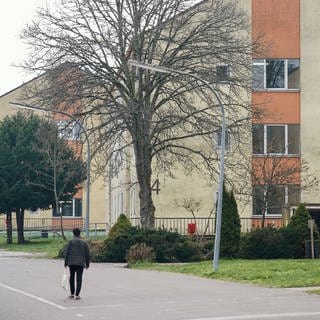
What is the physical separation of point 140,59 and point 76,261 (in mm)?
18349

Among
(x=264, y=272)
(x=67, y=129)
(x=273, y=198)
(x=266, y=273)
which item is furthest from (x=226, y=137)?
(x=266, y=273)

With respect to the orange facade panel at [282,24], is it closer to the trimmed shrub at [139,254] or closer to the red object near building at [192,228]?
the red object near building at [192,228]

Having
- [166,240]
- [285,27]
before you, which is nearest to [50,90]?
[166,240]

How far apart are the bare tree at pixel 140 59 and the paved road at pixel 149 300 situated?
10.0 meters

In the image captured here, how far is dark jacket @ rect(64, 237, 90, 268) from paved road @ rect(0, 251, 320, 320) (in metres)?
0.83

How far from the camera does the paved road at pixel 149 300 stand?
50.6ft

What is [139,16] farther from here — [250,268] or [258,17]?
[250,268]

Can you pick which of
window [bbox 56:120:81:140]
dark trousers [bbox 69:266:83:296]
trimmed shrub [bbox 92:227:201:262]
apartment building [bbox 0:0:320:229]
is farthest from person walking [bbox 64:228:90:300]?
apartment building [bbox 0:0:320:229]

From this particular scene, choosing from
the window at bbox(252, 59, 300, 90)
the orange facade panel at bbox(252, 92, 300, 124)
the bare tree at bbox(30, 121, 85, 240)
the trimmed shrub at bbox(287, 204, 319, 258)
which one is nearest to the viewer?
the trimmed shrub at bbox(287, 204, 319, 258)

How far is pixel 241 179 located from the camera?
41.5m

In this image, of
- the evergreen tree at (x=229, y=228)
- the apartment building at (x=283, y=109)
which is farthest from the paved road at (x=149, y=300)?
the apartment building at (x=283, y=109)

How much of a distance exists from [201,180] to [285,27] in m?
9.16

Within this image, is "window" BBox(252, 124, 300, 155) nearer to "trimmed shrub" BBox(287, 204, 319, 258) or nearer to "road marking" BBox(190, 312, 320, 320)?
"trimmed shrub" BBox(287, 204, 319, 258)

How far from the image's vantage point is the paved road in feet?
50.6
